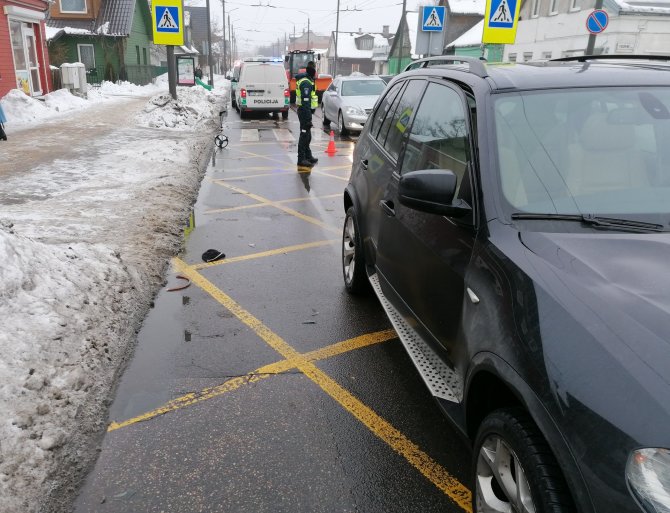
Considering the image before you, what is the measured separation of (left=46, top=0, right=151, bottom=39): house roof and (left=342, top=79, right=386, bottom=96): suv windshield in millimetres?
23329

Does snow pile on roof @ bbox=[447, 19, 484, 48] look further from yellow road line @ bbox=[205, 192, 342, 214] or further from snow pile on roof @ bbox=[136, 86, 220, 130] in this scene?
yellow road line @ bbox=[205, 192, 342, 214]

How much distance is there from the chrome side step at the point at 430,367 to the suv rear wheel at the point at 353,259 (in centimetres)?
129

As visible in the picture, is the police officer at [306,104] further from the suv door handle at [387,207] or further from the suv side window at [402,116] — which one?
the suv door handle at [387,207]

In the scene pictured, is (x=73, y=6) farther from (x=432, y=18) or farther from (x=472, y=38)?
(x=432, y=18)

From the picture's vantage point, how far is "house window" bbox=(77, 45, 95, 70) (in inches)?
1433

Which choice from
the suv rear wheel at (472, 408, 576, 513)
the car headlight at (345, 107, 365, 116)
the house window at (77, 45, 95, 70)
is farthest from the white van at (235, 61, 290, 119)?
the suv rear wheel at (472, 408, 576, 513)

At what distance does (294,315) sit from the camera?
4.92 meters

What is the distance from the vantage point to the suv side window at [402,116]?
13.0ft

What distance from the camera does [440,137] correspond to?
131 inches

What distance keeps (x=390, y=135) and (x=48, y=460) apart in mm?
3076

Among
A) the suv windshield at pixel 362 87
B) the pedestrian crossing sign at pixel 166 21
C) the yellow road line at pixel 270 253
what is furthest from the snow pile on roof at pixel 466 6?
the yellow road line at pixel 270 253

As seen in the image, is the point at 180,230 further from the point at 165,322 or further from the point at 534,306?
the point at 534,306

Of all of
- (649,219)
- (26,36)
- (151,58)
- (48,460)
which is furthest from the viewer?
(151,58)

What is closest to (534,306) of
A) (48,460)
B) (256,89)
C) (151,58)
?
(48,460)
